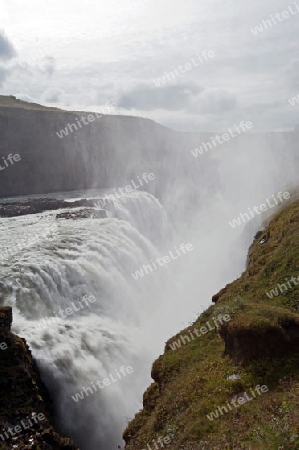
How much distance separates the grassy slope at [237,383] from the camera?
7988mm

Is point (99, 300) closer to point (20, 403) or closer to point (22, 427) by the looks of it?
point (20, 403)

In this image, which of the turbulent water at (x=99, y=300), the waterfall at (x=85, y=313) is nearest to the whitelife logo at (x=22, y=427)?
the waterfall at (x=85, y=313)

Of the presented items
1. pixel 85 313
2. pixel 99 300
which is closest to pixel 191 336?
pixel 85 313

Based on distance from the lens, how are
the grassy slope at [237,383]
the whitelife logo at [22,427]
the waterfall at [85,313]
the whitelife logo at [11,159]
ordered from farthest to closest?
1. the whitelife logo at [11,159]
2. the waterfall at [85,313]
3. the whitelife logo at [22,427]
4. the grassy slope at [237,383]

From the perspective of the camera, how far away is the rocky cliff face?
10.3 m

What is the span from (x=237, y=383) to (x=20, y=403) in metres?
6.95

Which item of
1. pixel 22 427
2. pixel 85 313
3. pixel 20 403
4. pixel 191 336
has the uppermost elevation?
pixel 85 313

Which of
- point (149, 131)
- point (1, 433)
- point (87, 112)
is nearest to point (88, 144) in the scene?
point (87, 112)

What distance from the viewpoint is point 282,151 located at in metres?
86.9

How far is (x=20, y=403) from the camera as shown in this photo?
1130 centimetres

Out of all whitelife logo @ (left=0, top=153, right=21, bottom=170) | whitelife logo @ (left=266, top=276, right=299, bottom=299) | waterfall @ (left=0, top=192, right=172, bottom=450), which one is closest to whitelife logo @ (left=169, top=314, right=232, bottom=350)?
whitelife logo @ (left=266, top=276, right=299, bottom=299)

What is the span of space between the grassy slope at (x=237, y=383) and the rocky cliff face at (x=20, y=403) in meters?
2.67

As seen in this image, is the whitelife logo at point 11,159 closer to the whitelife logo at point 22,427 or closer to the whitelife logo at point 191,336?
the whitelife logo at point 191,336

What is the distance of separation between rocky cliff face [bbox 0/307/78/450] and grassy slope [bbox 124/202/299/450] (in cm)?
267
